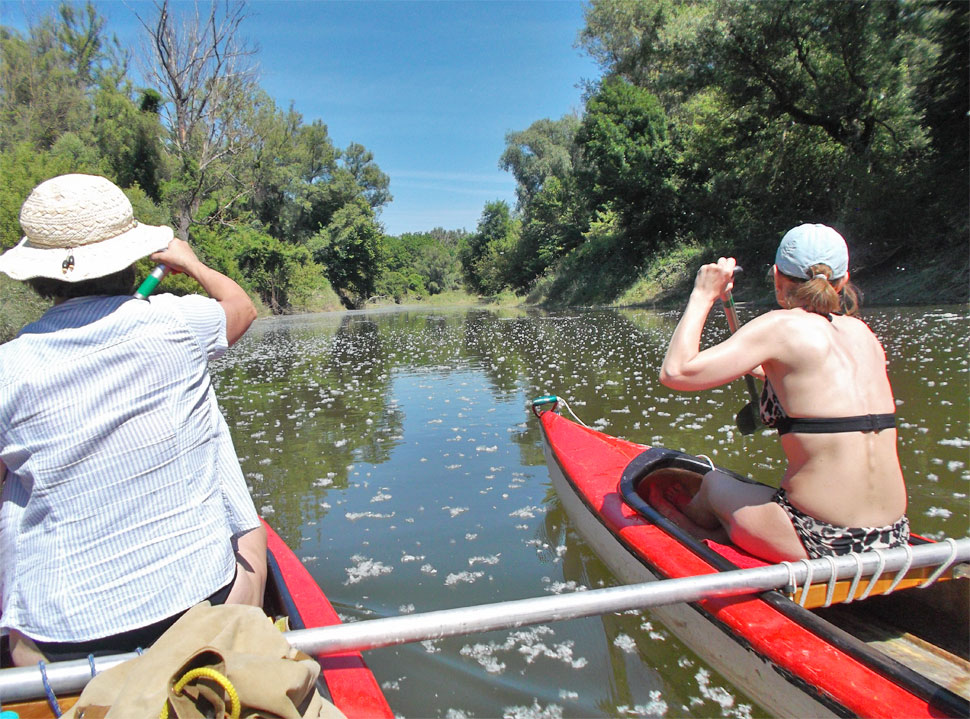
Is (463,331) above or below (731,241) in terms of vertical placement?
below

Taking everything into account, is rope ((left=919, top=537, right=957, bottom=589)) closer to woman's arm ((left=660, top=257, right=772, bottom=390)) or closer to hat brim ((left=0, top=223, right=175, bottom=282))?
woman's arm ((left=660, top=257, right=772, bottom=390))

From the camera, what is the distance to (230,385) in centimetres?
1251

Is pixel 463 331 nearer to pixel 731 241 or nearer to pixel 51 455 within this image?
pixel 731 241

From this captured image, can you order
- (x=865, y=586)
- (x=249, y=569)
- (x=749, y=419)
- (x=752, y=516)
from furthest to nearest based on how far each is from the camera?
(x=749, y=419), (x=752, y=516), (x=865, y=586), (x=249, y=569)

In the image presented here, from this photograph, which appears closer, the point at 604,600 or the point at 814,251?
the point at 604,600

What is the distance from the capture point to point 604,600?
2.60m

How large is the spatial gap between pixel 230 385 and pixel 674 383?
11090mm

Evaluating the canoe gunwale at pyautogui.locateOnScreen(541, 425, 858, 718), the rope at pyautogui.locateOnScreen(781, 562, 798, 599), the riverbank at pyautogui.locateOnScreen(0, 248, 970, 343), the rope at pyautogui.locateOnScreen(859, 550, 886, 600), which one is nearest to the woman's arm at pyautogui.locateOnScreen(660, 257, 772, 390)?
the rope at pyautogui.locateOnScreen(781, 562, 798, 599)

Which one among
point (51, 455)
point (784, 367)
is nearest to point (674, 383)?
point (784, 367)

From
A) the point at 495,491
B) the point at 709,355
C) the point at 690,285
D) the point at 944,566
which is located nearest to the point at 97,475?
the point at 709,355

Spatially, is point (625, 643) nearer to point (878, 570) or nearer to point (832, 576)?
point (832, 576)

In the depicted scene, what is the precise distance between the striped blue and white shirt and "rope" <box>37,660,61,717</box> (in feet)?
0.30

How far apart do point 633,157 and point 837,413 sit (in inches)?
1186

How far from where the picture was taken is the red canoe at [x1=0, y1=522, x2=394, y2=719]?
211cm
